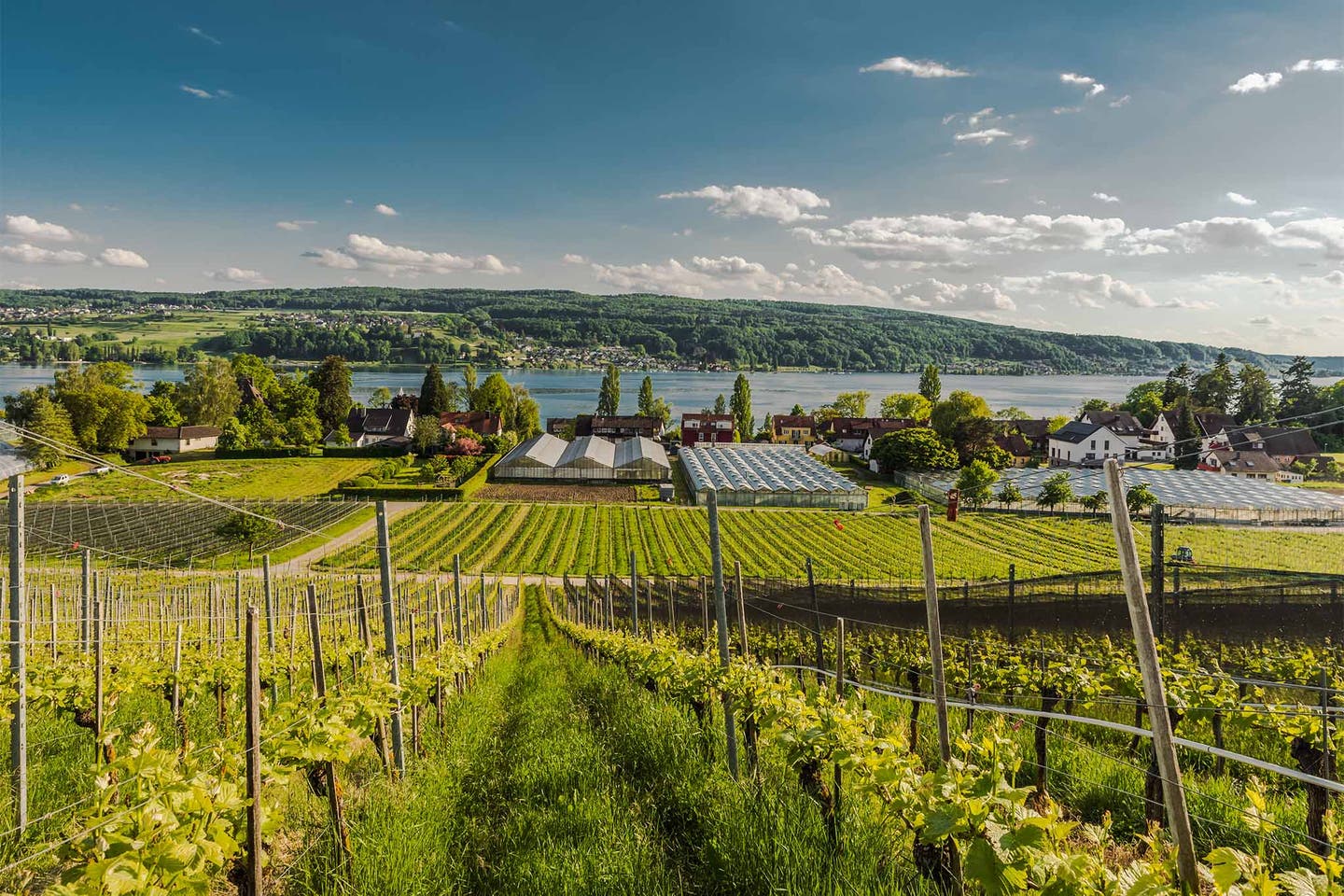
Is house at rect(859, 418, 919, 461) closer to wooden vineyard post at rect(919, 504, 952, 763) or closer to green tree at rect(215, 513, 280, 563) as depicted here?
green tree at rect(215, 513, 280, 563)

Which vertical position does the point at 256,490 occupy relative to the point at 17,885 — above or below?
below

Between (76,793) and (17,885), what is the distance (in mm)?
1864

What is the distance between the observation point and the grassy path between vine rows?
134 inches

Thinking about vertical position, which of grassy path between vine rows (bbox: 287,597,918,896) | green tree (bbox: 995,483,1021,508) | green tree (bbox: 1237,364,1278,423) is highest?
green tree (bbox: 1237,364,1278,423)

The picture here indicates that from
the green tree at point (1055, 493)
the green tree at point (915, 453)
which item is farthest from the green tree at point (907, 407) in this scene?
the green tree at point (1055, 493)

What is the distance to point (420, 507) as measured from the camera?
40531 millimetres

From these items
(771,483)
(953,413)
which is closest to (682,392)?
(953,413)

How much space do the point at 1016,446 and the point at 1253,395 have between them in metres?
26.1

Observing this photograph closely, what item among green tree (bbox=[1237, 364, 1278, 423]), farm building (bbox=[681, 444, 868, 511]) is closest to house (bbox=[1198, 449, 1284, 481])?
farm building (bbox=[681, 444, 868, 511])

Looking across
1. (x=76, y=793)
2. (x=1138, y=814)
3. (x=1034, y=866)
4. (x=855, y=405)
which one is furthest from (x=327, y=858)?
(x=855, y=405)

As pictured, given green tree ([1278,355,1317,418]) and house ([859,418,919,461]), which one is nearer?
green tree ([1278,355,1317,418])

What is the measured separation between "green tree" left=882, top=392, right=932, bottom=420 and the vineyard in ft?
145

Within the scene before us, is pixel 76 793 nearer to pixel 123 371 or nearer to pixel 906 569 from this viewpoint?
pixel 906 569

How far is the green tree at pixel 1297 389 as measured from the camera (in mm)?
61219
